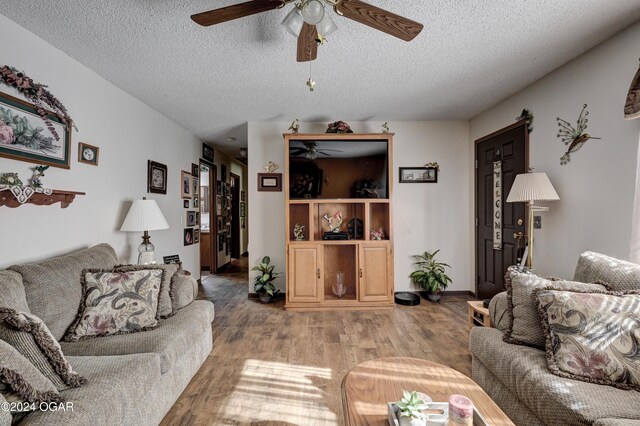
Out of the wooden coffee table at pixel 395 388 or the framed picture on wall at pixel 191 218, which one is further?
the framed picture on wall at pixel 191 218

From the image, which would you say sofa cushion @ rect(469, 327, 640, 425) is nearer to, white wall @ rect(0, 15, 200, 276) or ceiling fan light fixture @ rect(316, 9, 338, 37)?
ceiling fan light fixture @ rect(316, 9, 338, 37)

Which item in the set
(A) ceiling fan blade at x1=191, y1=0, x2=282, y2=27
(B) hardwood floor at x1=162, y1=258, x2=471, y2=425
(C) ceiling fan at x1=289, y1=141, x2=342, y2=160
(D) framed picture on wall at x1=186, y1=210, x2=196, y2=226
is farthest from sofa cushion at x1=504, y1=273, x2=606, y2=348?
(D) framed picture on wall at x1=186, y1=210, x2=196, y2=226

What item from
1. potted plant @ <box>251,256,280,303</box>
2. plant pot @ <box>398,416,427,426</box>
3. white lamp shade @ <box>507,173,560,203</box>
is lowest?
potted plant @ <box>251,256,280,303</box>

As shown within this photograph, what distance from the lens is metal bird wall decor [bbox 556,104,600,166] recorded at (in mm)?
2385

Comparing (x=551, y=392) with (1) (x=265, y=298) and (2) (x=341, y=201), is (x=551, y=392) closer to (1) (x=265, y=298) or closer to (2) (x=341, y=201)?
(2) (x=341, y=201)

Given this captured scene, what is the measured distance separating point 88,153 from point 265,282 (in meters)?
2.35

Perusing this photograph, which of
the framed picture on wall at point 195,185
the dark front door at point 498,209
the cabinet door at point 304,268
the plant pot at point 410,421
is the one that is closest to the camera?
the plant pot at point 410,421

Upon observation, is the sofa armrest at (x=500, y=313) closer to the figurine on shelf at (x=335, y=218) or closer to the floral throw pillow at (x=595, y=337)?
the floral throw pillow at (x=595, y=337)

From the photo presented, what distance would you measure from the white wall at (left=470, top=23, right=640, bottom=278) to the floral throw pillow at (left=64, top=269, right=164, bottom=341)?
324 cm

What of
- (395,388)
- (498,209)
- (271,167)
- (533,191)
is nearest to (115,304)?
(395,388)

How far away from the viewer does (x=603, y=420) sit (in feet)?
3.51

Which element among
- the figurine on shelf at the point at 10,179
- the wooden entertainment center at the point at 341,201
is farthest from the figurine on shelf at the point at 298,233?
the figurine on shelf at the point at 10,179

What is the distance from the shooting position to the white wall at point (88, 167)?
1.97 meters

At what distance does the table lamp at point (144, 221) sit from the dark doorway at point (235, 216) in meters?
4.26
